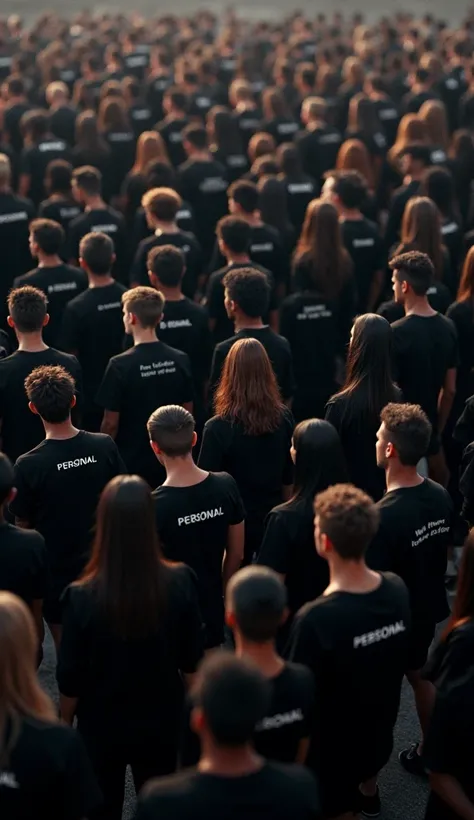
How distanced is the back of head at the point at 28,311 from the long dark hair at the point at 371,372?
6.10 ft

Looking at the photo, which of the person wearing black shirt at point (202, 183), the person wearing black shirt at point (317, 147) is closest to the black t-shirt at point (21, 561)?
the person wearing black shirt at point (202, 183)

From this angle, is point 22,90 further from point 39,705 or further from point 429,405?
point 39,705

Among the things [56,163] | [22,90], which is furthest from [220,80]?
[56,163]

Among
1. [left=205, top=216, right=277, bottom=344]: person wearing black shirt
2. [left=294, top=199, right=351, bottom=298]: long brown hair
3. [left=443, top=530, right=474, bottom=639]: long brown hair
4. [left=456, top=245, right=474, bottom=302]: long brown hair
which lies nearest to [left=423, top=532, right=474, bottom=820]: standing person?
[left=443, top=530, right=474, bottom=639]: long brown hair

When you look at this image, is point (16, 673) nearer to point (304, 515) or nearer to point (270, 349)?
point (304, 515)

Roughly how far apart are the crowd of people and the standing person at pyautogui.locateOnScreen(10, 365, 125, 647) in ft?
0.05

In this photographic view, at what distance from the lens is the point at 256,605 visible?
3820 mm

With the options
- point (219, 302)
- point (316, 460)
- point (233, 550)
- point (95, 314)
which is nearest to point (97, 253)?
point (95, 314)

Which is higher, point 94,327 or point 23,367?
point 23,367

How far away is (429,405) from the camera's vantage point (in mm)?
7641

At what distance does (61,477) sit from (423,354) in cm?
276

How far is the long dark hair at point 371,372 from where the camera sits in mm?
6331

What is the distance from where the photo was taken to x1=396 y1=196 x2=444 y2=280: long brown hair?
347 inches

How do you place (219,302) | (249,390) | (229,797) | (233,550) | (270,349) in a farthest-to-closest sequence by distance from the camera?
1. (219,302)
2. (270,349)
3. (249,390)
4. (233,550)
5. (229,797)
